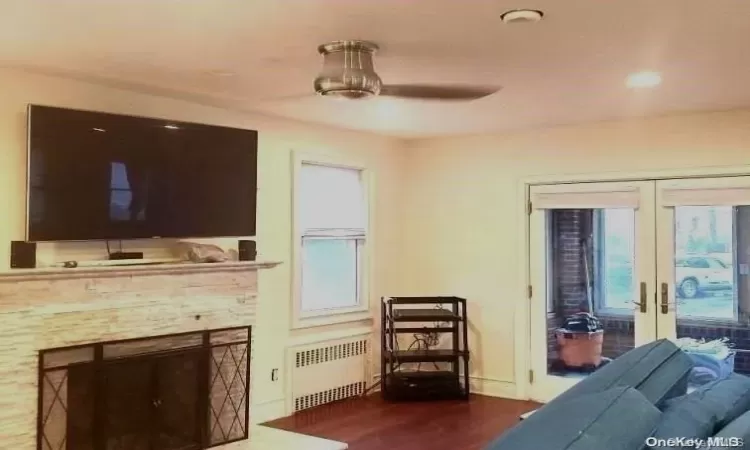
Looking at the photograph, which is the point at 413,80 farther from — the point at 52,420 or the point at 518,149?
the point at 52,420

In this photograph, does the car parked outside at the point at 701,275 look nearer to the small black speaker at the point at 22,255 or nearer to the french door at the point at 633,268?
the french door at the point at 633,268

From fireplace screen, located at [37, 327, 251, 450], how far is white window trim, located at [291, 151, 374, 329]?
2.77 feet

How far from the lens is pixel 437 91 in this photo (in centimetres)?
429

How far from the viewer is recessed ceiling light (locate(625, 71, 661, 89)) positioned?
392 cm

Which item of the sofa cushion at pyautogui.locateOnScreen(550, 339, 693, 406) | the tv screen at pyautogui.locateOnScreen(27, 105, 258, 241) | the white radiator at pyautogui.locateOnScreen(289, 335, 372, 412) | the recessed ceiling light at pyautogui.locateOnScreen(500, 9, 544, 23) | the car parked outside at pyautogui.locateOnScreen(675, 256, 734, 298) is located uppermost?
the recessed ceiling light at pyautogui.locateOnScreen(500, 9, 544, 23)

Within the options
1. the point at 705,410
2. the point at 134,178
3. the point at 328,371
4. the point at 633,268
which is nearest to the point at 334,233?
the point at 328,371

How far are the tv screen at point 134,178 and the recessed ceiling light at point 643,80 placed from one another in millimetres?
2337

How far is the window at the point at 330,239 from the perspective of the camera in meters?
5.68

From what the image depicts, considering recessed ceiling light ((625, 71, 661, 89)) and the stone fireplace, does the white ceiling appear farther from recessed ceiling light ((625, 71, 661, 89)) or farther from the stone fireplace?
the stone fireplace

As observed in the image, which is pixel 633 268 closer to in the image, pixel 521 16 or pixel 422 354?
pixel 422 354

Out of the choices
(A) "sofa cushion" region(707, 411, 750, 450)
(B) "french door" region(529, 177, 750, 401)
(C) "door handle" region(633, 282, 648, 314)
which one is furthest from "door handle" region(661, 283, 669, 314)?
(A) "sofa cushion" region(707, 411, 750, 450)

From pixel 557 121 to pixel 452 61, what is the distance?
7.19ft

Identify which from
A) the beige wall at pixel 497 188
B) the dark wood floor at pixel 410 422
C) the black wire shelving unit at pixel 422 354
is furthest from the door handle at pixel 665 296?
the black wire shelving unit at pixel 422 354

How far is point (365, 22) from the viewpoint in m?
2.96
